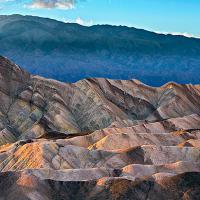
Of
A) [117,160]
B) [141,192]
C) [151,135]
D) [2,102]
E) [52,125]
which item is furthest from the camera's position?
[2,102]

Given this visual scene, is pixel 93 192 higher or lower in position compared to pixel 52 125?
higher

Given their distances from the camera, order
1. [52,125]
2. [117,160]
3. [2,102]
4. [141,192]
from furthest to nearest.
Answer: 1. [2,102]
2. [52,125]
3. [117,160]
4. [141,192]

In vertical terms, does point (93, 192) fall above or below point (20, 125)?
above

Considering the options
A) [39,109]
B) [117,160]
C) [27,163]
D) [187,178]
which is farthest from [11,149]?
[39,109]

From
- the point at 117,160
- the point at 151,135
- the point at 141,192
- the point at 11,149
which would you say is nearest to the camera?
the point at 141,192

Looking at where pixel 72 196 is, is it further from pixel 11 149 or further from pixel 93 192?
pixel 11 149

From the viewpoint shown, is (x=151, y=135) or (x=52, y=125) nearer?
(x=151, y=135)

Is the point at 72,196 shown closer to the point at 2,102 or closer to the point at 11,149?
the point at 11,149

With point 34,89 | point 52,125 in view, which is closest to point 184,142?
point 52,125

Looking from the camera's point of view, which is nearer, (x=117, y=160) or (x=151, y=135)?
(x=117, y=160)
